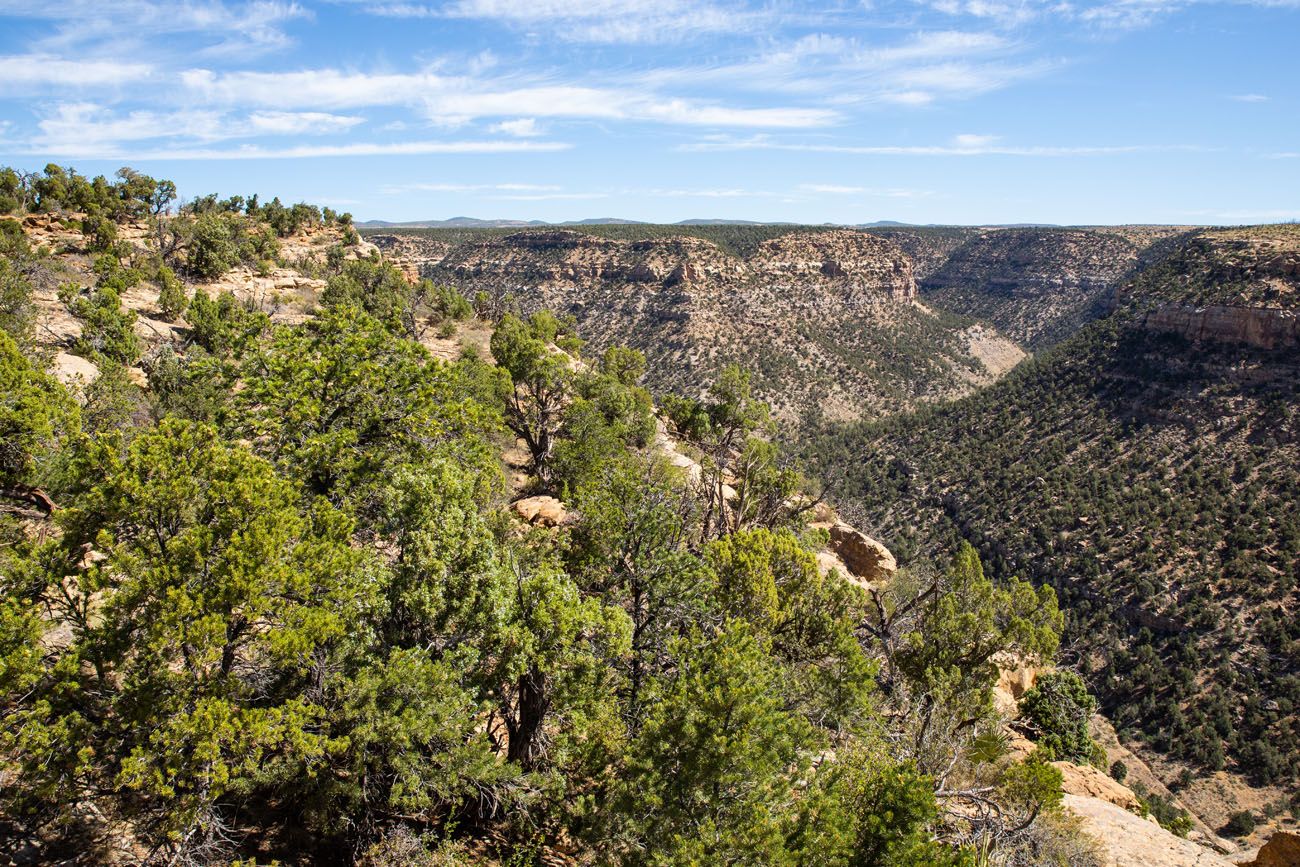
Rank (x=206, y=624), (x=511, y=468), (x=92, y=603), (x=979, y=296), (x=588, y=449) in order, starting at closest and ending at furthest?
(x=206, y=624) < (x=92, y=603) < (x=588, y=449) < (x=511, y=468) < (x=979, y=296)

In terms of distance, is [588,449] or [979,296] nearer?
[588,449]

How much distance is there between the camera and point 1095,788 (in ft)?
67.7

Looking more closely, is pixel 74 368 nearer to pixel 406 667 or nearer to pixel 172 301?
pixel 172 301

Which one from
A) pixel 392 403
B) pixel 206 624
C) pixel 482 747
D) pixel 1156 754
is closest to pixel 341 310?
pixel 392 403

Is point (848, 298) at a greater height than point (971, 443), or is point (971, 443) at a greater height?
point (848, 298)

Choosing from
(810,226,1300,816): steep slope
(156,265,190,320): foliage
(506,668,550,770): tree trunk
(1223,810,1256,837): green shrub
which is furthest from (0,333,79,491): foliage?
(1223,810,1256,837): green shrub

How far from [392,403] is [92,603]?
7458 mm

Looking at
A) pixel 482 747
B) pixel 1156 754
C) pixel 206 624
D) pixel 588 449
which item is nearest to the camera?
pixel 206 624

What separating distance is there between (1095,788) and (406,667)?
22.3 metres

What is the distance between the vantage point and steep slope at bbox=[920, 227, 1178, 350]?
13650 cm

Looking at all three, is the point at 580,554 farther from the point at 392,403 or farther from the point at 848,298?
the point at 848,298

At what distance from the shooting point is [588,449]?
92.8 ft

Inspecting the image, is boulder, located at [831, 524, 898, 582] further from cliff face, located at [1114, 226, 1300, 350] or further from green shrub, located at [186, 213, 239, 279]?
cliff face, located at [1114, 226, 1300, 350]

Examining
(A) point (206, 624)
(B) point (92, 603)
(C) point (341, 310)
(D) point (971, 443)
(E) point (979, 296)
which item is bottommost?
(D) point (971, 443)
